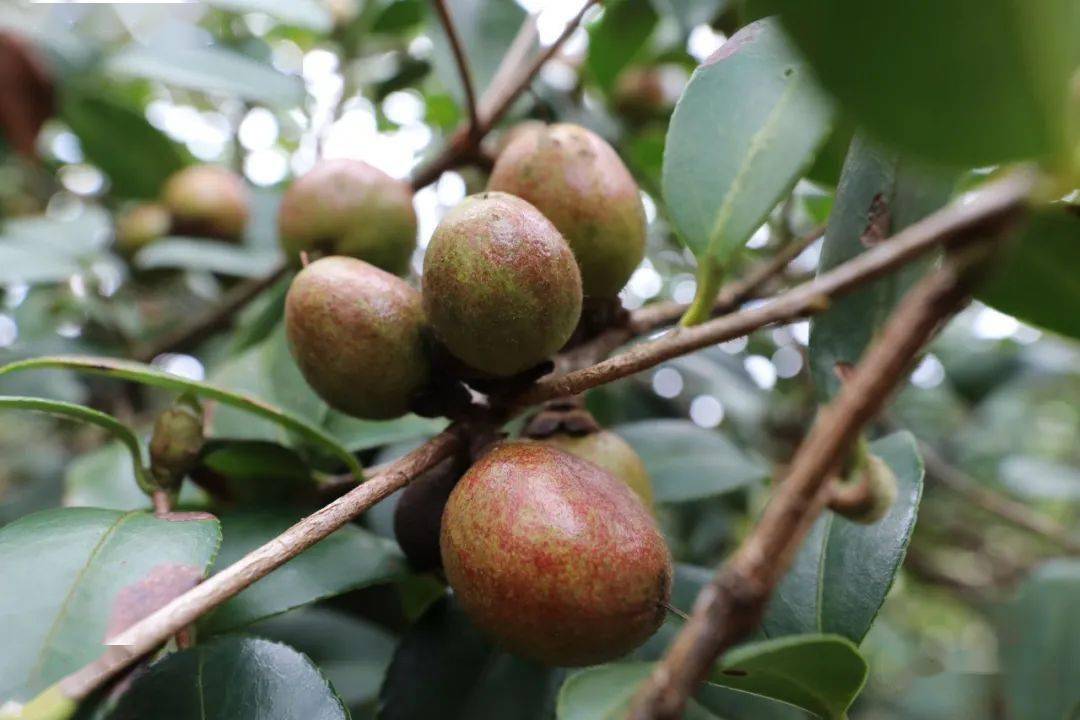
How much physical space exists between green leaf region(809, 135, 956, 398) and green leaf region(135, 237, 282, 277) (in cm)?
96

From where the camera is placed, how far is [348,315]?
0.65m

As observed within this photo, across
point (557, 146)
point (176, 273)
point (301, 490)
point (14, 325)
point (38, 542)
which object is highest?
point (557, 146)

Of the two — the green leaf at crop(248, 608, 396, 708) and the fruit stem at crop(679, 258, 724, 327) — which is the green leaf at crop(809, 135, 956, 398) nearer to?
the fruit stem at crop(679, 258, 724, 327)

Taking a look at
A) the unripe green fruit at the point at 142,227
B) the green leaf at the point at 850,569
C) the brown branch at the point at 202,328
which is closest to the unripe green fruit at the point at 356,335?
the green leaf at the point at 850,569

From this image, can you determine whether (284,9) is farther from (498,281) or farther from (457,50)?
(498,281)

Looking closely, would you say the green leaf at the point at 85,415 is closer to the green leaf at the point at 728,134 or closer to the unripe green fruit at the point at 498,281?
the unripe green fruit at the point at 498,281

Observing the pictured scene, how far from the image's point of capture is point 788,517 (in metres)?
0.39

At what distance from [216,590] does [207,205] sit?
1.24m

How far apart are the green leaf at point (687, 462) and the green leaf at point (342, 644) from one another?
42cm

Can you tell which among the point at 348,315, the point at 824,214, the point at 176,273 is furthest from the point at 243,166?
the point at 348,315

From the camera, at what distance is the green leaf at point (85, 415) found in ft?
2.03

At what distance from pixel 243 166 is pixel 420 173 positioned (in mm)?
953

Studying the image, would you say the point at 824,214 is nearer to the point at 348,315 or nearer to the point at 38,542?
the point at 348,315

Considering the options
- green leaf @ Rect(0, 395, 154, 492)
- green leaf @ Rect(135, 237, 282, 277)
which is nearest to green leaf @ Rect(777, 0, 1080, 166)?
green leaf @ Rect(0, 395, 154, 492)
